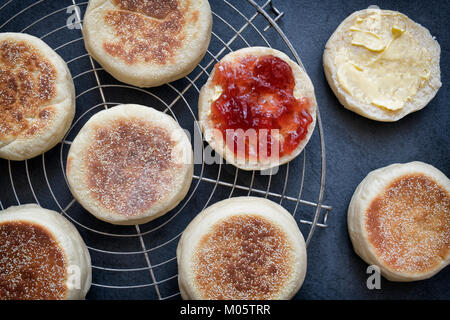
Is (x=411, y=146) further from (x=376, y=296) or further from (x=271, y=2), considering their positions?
(x=271, y=2)

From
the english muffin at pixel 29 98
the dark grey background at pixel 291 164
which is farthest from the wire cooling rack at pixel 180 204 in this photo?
the english muffin at pixel 29 98

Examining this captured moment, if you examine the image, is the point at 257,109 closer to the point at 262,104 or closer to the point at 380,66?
the point at 262,104

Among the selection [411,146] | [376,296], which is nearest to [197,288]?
[376,296]

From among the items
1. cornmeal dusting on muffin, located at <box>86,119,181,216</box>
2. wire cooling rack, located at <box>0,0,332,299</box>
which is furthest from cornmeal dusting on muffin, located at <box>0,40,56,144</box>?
cornmeal dusting on muffin, located at <box>86,119,181,216</box>

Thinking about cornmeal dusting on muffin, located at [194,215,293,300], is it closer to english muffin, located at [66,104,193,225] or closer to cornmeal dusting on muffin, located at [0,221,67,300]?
english muffin, located at [66,104,193,225]

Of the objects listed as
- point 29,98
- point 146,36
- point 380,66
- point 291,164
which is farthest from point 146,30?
point 380,66

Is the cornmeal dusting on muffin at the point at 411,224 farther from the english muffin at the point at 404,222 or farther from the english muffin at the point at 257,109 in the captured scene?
the english muffin at the point at 257,109
